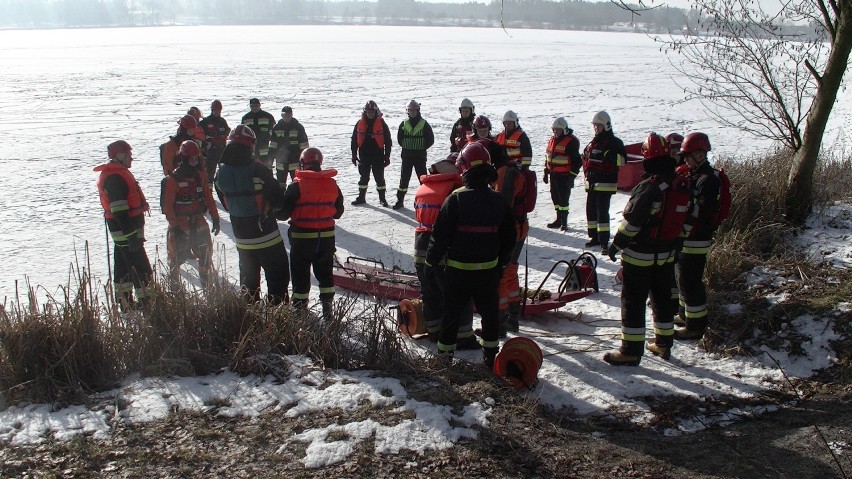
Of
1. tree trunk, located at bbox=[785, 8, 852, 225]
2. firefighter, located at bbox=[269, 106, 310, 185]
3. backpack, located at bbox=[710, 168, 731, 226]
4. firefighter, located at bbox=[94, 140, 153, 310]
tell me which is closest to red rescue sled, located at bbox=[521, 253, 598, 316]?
backpack, located at bbox=[710, 168, 731, 226]

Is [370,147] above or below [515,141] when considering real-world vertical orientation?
below

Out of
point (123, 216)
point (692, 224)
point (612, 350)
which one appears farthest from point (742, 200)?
point (123, 216)

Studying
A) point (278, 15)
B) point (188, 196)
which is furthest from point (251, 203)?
point (278, 15)

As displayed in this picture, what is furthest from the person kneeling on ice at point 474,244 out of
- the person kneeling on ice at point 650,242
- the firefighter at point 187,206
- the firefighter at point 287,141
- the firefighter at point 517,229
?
the firefighter at point 287,141

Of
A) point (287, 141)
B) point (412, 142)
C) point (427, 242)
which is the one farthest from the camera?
point (287, 141)

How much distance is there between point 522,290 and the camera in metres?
7.24

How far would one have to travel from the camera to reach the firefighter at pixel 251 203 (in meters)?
6.37

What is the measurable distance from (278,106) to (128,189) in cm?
1582

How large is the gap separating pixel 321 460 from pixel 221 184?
333cm

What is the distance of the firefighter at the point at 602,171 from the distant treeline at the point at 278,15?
82929 millimetres

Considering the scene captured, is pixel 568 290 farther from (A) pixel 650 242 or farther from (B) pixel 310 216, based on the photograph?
(B) pixel 310 216

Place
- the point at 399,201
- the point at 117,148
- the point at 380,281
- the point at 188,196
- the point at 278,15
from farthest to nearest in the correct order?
the point at 278,15 < the point at 399,201 < the point at 188,196 < the point at 380,281 < the point at 117,148

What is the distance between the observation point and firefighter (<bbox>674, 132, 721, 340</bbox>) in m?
5.91

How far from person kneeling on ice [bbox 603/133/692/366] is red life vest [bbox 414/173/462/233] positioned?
135 centimetres
